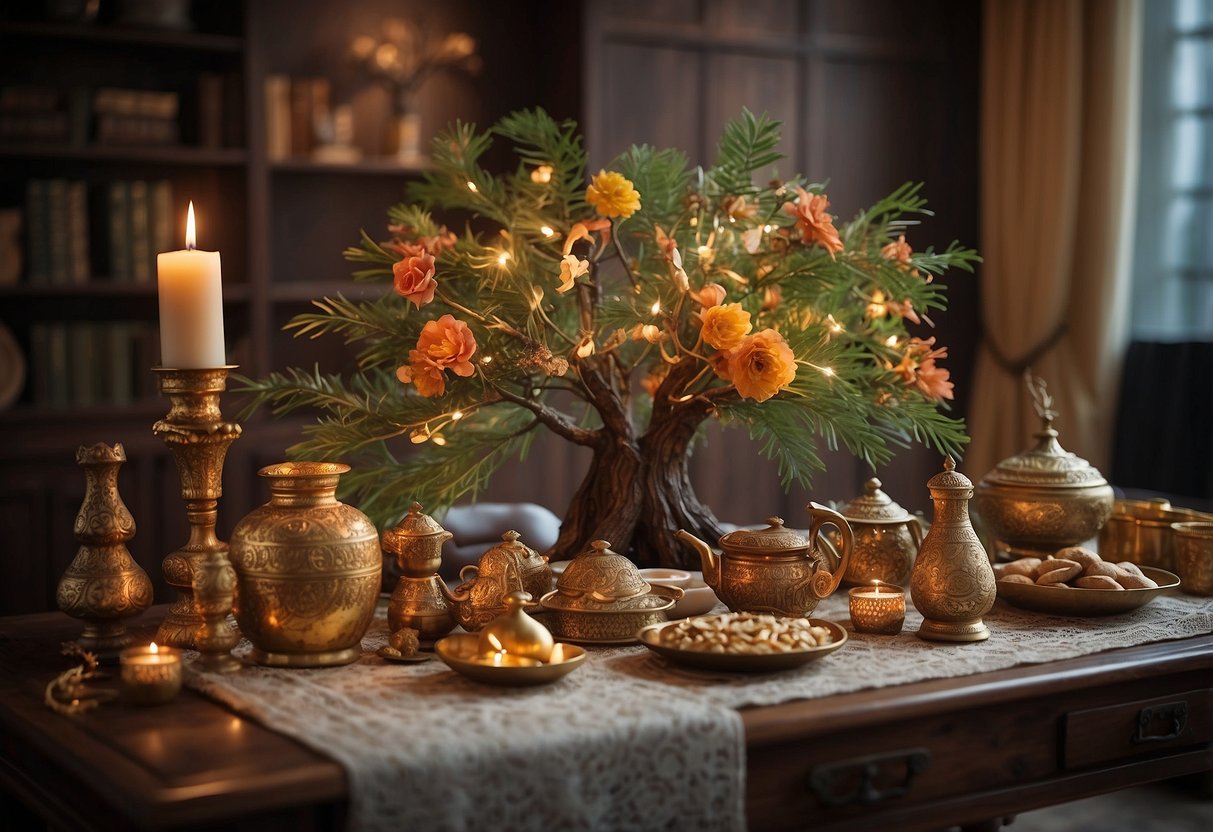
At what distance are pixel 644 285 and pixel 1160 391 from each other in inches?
111

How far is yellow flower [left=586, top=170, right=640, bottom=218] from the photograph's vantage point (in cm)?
177

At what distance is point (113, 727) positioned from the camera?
1304mm

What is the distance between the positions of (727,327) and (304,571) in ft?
1.91

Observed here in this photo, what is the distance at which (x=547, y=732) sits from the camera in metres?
1.25

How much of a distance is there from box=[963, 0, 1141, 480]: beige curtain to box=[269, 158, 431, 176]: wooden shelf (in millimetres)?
1943

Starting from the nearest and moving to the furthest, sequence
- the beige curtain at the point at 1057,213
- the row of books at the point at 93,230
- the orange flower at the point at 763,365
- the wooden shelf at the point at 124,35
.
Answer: the orange flower at the point at 763,365
the wooden shelf at the point at 124,35
the row of books at the point at 93,230
the beige curtain at the point at 1057,213

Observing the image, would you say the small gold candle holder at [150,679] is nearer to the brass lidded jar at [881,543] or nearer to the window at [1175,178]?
the brass lidded jar at [881,543]

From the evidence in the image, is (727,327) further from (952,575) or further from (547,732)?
(547,732)

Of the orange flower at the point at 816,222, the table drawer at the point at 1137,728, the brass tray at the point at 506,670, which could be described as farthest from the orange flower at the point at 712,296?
the table drawer at the point at 1137,728

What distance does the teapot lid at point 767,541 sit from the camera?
1.66 m

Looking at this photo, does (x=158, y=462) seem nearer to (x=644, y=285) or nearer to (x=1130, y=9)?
(x=644, y=285)

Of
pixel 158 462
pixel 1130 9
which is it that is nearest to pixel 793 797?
pixel 158 462

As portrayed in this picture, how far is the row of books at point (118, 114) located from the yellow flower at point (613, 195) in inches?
97.5

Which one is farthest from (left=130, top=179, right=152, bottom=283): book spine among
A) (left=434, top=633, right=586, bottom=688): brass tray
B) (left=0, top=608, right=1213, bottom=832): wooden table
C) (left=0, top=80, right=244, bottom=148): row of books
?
(left=434, top=633, right=586, bottom=688): brass tray
